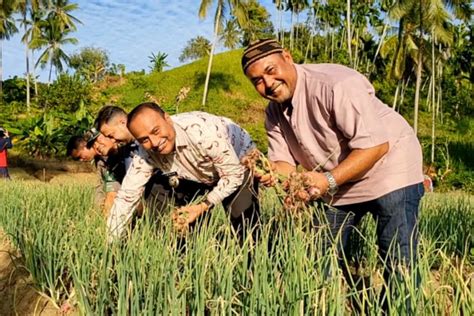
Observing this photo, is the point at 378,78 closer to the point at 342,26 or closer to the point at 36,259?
the point at 342,26

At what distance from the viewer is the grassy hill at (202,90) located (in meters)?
21.6

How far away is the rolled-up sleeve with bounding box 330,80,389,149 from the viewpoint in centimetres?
192

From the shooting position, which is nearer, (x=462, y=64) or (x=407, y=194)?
(x=407, y=194)

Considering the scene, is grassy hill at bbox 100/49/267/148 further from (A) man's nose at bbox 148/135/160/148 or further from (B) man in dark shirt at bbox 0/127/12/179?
(A) man's nose at bbox 148/135/160/148

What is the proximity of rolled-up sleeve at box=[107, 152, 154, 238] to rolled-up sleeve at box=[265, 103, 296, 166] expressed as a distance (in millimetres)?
617

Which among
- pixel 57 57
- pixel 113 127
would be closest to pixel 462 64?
pixel 57 57

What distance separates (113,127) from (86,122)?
32.9 feet

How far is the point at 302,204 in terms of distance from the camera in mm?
1798

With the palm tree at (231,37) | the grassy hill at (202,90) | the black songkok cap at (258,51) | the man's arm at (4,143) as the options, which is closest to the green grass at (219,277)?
the black songkok cap at (258,51)

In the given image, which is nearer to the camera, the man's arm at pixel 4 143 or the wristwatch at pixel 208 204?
the wristwatch at pixel 208 204

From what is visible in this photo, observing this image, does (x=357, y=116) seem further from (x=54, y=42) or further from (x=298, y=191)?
(x=54, y=42)

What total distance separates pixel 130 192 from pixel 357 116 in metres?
1.18

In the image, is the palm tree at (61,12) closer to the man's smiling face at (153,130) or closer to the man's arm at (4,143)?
the man's arm at (4,143)

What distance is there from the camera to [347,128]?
195cm
